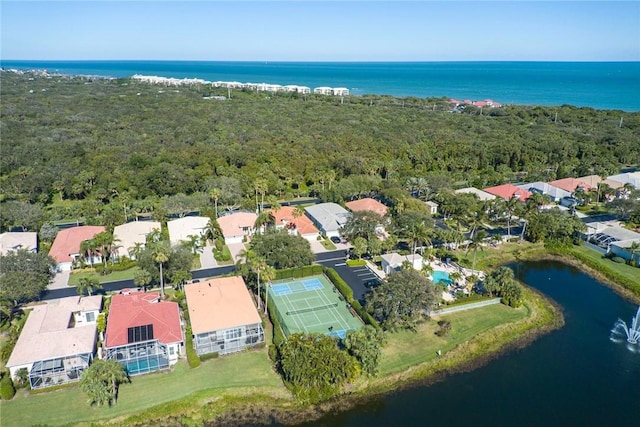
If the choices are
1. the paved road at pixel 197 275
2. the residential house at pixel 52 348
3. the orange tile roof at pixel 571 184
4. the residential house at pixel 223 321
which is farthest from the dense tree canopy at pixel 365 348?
the orange tile roof at pixel 571 184

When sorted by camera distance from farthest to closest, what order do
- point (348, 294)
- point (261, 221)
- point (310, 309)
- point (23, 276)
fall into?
point (261, 221)
point (348, 294)
point (310, 309)
point (23, 276)

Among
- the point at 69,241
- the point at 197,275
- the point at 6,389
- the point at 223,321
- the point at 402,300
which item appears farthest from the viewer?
the point at 69,241

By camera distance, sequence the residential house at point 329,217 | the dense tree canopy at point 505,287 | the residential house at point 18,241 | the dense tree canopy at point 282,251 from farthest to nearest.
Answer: the residential house at point 329,217, the residential house at point 18,241, the dense tree canopy at point 282,251, the dense tree canopy at point 505,287

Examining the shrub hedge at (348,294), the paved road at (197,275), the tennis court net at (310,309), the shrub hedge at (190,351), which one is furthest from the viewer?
the paved road at (197,275)

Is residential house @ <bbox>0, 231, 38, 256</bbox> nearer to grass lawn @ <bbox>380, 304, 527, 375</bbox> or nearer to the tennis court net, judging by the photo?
the tennis court net

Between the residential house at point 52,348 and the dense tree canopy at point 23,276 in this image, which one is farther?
the dense tree canopy at point 23,276

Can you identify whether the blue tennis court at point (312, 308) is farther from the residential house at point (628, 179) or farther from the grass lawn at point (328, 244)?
the residential house at point (628, 179)

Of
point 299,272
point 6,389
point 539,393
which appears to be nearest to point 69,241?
point 6,389

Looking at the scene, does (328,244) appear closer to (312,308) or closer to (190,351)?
(312,308)
